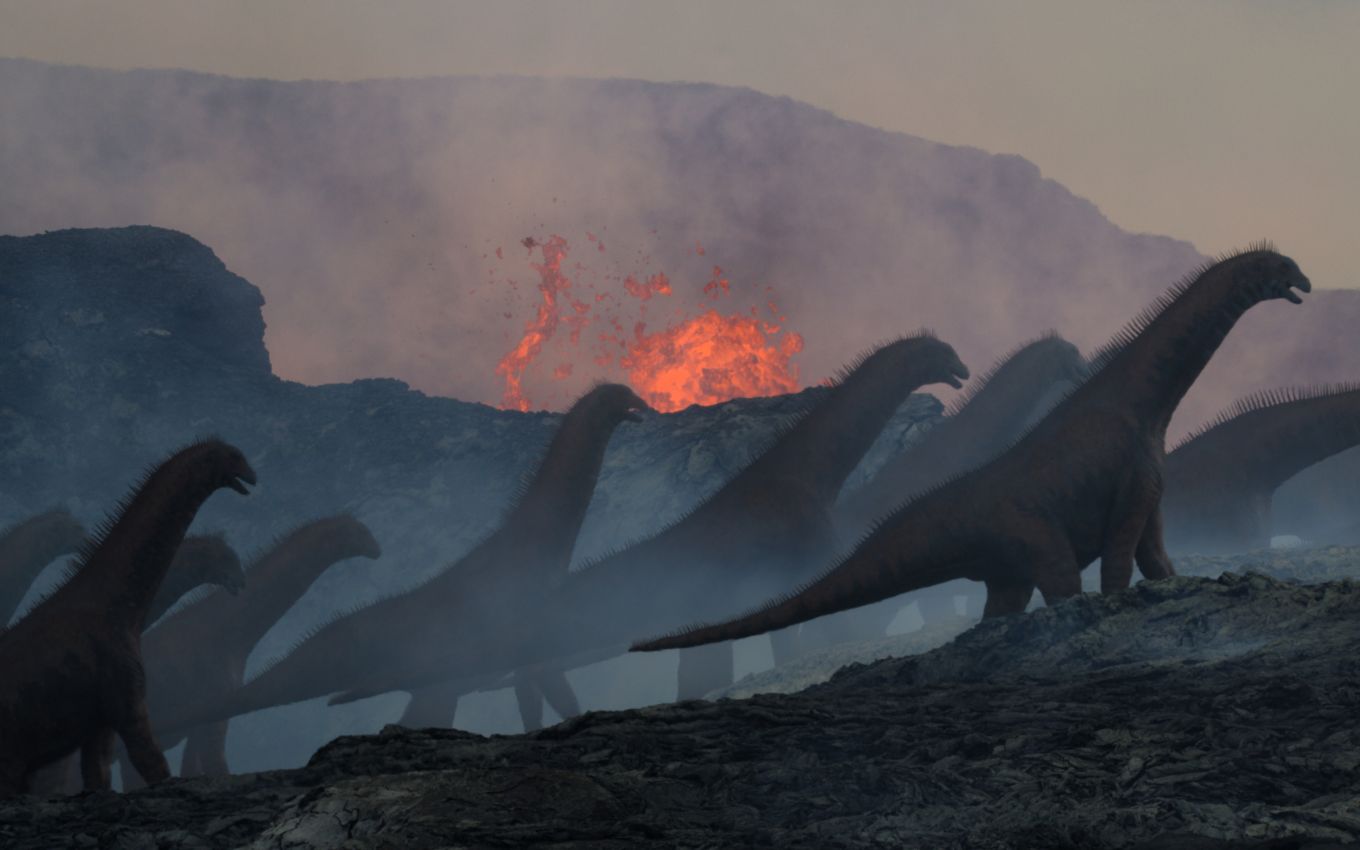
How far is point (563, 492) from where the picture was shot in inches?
575

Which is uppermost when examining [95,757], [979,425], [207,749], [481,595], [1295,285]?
[979,425]

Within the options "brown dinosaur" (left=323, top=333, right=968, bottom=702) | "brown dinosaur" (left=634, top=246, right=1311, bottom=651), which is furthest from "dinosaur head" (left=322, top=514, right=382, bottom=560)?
"brown dinosaur" (left=634, top=246, right=1311, bottom=651)

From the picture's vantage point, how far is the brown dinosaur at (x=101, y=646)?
30.1ft

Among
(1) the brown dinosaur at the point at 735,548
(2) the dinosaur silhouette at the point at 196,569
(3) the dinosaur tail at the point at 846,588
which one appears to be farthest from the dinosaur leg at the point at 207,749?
(3) the dinosaur tail at the point at 846,588

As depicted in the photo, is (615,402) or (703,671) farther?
(703,671)

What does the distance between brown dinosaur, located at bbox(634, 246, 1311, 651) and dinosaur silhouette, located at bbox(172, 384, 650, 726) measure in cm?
510

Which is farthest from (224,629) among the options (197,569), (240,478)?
(240,478)

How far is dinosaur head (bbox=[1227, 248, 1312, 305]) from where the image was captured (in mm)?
10148

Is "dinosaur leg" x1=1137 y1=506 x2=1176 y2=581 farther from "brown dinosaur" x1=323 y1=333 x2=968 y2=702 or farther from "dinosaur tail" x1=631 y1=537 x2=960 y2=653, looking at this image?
"brown dinosaur" x1=323 y1=333 x2=968 y2=702

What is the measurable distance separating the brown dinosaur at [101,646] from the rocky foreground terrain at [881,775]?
9.77 feet

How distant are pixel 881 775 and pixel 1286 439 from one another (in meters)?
12.2

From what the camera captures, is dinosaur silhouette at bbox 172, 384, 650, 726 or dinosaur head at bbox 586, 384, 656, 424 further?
dinosaur head at bbox 586, 384, 656, 424

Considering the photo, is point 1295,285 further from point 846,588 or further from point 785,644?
point 785,644

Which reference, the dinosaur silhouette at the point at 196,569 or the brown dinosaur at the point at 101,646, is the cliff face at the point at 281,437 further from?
the brown dinosaur at the point at 101,646
